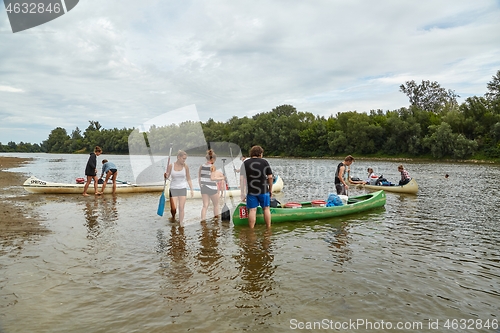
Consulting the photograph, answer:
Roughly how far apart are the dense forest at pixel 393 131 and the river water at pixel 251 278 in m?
24.7

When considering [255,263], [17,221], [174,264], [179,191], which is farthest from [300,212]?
[17,221]

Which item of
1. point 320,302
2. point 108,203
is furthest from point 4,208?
point 320,302

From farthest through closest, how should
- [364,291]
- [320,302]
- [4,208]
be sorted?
[4,208]
[364,291]
[320,302]

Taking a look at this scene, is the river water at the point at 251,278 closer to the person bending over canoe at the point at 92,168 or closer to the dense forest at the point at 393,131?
the person bending over canoe at the point at 92,168

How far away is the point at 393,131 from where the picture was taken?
71.7 metres

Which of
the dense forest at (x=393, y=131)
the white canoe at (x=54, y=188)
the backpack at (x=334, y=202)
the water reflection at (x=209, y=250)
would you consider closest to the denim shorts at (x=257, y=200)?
the water reflection at (x=209, y=250)

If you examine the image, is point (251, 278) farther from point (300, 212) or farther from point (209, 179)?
point (300, 212)

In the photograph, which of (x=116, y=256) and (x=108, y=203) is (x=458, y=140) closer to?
(x=108, y=203)

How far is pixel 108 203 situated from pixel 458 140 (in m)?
59.4

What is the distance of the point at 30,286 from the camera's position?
5.59 meters

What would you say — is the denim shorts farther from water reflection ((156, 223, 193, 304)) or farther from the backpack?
the backpack

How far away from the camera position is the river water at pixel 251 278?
472 cm

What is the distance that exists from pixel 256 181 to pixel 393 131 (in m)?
70.2

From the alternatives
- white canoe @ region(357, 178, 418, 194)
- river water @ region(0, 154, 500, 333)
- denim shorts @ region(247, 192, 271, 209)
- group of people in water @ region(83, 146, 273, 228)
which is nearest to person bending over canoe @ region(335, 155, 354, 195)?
river water @ region(0, 154, 500, 333)
